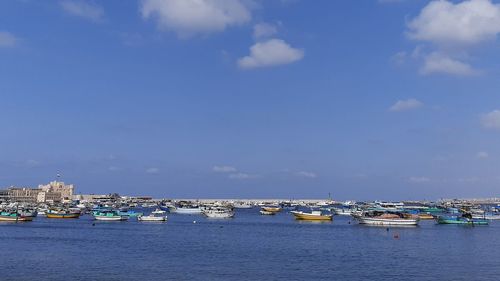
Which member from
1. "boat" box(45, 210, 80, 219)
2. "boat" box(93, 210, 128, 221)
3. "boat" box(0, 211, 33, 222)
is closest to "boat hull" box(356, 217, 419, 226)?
"boat" box(93, 210, 128, 221)

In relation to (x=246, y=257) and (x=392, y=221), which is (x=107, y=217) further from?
(x=246, y=257)

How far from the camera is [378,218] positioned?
91812 millimetres

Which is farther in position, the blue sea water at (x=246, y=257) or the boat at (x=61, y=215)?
the boat at (x=61, y=215)

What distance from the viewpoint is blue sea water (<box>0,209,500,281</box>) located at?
125 feet

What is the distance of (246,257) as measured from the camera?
4800 cm

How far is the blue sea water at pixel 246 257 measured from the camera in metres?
38.0

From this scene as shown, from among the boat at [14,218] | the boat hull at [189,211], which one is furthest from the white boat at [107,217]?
the boat hull at [189,211]

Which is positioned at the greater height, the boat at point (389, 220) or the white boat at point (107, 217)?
the boat at point (389, 220)

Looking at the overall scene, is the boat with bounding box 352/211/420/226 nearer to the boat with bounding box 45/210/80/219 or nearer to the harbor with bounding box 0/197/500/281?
the harbor with bounding box 0/197/500/281

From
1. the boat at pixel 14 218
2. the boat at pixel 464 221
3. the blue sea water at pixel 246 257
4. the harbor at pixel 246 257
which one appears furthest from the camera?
the boat at pixel 14 218

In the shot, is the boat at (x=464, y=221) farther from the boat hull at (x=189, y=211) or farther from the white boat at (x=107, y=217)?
the boat hull at (x=189, y=211)

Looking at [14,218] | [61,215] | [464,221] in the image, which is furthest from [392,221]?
[61,215]

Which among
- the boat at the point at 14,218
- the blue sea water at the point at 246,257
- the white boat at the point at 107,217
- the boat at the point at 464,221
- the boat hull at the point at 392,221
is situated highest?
the boat at the point at 464,221

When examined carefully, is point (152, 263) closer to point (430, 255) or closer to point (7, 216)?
point (430, 255)
